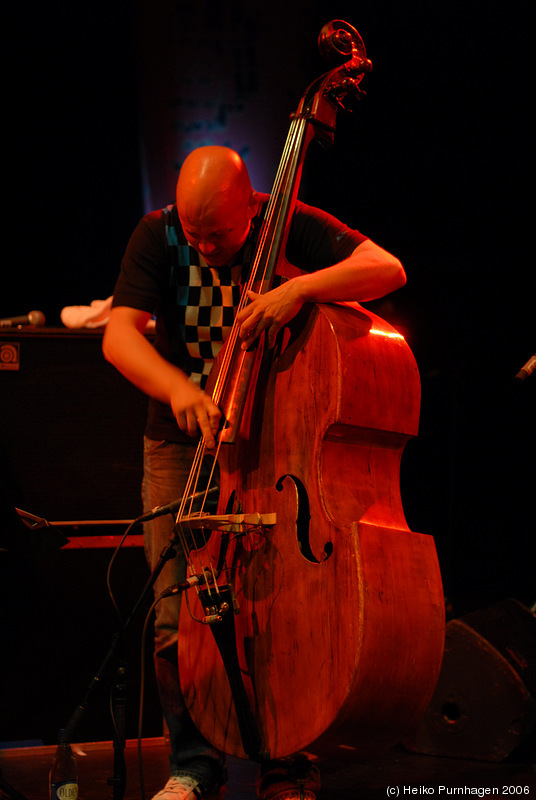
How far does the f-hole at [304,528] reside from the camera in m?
1.45

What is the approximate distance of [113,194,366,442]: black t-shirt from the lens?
76.0 inches

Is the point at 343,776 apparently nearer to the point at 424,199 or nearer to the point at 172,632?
the point at 172,632

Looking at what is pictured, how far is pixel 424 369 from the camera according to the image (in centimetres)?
413

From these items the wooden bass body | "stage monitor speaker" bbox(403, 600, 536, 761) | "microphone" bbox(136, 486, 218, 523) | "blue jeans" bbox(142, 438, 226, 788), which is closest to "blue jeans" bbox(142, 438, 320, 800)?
"blue jeans" bbox(142, 438, 226, 788)

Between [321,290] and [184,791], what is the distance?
1231 millimetres

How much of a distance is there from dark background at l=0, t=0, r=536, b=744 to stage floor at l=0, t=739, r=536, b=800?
1.47m

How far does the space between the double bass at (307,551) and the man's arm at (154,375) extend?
47 mm

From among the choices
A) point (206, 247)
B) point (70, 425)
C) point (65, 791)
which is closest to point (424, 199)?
point (70, 425)

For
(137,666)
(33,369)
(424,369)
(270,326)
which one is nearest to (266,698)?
(270,326)

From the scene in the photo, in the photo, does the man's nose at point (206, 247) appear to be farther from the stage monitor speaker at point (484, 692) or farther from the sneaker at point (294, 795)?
the stage monitor speaker at point (484, 692)

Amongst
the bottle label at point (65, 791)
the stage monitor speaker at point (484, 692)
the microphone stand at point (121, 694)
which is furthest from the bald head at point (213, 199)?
the stage monitor speaker at point (484, 692)

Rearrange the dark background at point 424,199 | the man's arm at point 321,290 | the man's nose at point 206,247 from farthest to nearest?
1. the dark background at point 424,199
2. the man's nose at point 206,247
3. the man's arm at point 321,290

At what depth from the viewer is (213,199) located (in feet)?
5.78

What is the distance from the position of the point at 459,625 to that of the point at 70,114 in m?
3.30
